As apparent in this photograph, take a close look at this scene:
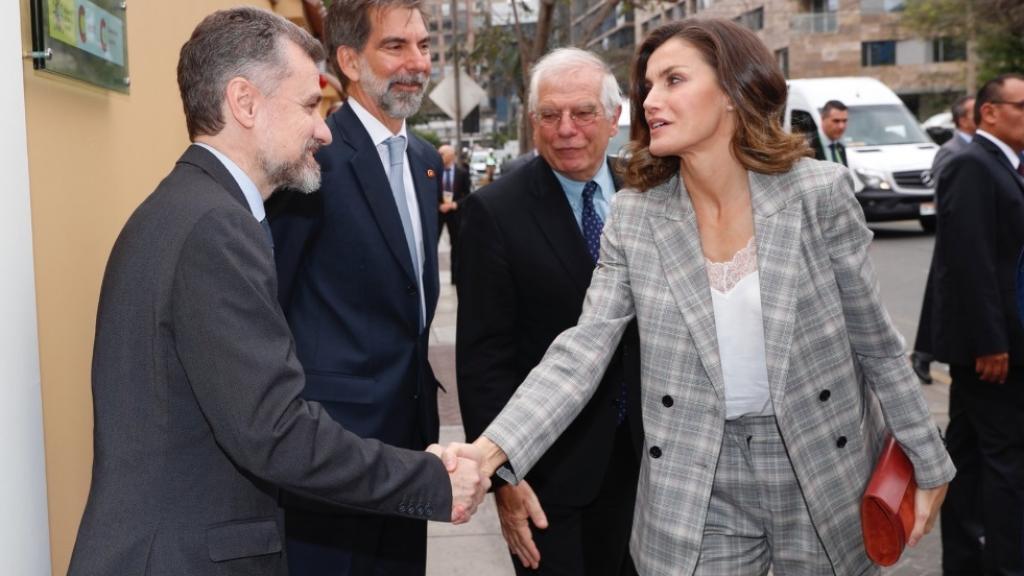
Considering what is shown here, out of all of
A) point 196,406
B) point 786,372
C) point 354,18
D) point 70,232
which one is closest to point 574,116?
point 354,18

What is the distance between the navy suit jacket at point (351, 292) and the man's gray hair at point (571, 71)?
0.60m

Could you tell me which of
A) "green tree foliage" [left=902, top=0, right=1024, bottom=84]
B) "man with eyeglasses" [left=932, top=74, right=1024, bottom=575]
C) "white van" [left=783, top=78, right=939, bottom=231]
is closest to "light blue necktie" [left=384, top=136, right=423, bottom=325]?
"man with eyeglasses" [left=932, top=74, right=1024, bottom=575]

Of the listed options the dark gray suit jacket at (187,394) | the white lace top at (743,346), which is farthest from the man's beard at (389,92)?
the dark gray suit jacket at (187,394)

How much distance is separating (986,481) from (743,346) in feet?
7.86

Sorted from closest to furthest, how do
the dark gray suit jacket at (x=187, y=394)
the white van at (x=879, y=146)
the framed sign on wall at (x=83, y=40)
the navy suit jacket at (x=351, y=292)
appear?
the dark gray suit jacket at (x=187, y=394) < the framed sign on wall at (x=83, y=40) < the navy suit jacket at (x=351, y=292) < the white van at (x=879, y=146)

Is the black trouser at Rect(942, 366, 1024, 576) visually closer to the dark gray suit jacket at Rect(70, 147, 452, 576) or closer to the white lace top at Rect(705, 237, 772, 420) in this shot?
the white lace top at Rect(705, 237, 772, 420)

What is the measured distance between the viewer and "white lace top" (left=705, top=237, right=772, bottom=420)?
279 centimetres

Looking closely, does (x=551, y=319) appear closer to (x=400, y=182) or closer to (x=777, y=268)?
(x=400, y=182)

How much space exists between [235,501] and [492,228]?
1489 millimetres

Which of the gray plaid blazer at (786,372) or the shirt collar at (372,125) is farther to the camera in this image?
the shirt collar at (372,125)

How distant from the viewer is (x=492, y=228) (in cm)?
355

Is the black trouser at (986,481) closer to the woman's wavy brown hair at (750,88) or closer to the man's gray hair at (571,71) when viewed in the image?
the man's gray hair at (571,71)

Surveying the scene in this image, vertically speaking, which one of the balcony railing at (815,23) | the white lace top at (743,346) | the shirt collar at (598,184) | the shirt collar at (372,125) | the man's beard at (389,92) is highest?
the balcony railing at (815,23)

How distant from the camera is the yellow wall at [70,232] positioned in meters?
2.76
